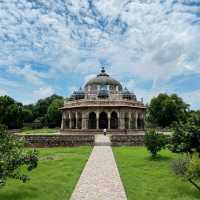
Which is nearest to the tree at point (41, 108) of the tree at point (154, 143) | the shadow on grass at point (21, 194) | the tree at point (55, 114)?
the tree at point (55, 114)

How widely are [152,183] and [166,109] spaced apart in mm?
40144

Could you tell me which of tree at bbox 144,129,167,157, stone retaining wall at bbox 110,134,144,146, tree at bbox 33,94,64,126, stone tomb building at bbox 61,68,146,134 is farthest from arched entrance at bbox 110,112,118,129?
tree at bbox 33,94,64,126

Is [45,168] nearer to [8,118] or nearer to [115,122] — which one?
[115,122]

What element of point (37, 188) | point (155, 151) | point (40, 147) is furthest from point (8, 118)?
point (37, 188)

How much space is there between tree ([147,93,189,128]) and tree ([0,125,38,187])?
4154 centimetres

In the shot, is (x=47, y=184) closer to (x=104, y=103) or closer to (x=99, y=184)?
(x=99, y=184)

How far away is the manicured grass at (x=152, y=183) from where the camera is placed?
8875mm

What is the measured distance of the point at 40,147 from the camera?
938 inches

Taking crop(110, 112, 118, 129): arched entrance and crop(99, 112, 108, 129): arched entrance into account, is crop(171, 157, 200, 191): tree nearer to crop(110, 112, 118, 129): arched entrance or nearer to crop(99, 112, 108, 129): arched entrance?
crop(110, 112, 118, 129): arched entrance

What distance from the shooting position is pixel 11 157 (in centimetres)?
913

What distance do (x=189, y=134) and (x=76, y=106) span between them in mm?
28699

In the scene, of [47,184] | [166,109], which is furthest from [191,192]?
[166,109]

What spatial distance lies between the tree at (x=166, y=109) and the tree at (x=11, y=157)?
4154 cm

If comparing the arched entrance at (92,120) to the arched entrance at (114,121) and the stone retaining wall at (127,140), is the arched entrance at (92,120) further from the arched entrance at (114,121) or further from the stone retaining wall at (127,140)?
the stone retaining wall at (127,140)
